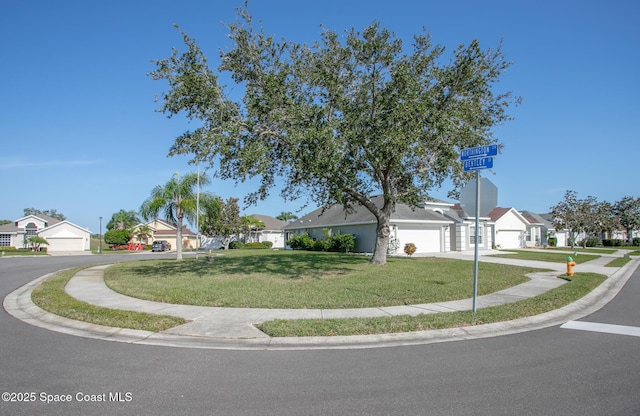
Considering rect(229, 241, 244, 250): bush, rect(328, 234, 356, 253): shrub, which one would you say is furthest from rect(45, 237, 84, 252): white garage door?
rect(328, 234, 356, 253): shrub

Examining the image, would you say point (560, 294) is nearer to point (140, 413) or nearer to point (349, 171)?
point (349, 171)

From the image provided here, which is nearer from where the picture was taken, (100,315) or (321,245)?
(100,315)

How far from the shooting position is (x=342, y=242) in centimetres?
3062

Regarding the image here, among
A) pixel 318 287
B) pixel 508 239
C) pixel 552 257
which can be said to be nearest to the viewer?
pixel 318 287

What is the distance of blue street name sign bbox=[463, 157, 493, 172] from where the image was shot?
792 centimetres

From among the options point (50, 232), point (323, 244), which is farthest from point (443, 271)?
point (50, 232)

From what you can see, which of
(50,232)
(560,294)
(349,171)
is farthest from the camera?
(50,232)

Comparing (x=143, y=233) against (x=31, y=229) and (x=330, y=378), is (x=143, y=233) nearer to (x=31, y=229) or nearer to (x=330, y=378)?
(x=31, y=229)

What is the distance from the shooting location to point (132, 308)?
28.8 ft

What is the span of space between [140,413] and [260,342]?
8.67 ft

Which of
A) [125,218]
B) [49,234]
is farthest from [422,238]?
[125,218]

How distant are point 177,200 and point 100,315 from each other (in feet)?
62.1

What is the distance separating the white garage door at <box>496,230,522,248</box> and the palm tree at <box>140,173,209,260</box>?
94.3ft

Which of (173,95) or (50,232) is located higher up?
(173,95)
